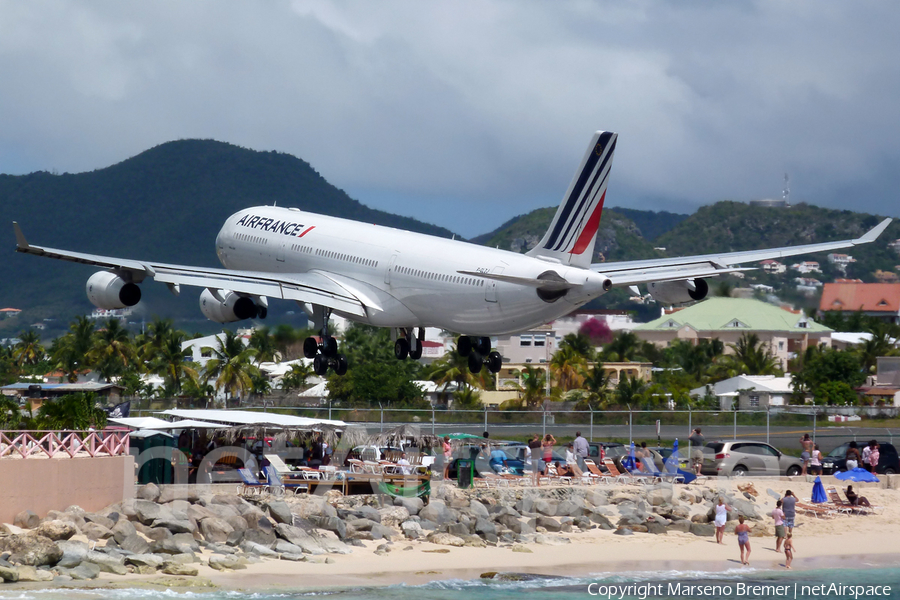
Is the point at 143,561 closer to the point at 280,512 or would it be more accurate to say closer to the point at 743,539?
the point at 280,512

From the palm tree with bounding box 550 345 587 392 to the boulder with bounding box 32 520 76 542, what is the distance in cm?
6438

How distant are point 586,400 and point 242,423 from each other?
4886 cm

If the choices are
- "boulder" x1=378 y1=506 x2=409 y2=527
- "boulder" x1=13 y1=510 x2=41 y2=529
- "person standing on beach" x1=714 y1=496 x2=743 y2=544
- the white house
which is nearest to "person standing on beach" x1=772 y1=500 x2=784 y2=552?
"person standing on beach" x1=714 y1=496 x2=743 y2=544

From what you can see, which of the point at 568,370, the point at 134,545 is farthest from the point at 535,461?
the point at 568,370

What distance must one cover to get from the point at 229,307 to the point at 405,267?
7204 millimetres

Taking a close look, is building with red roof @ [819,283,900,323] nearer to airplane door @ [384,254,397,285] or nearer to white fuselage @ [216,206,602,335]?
white fuselage @ [216,206,602,335]

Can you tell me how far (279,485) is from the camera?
3975cm

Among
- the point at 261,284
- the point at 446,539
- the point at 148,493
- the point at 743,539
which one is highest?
the point at 261,284

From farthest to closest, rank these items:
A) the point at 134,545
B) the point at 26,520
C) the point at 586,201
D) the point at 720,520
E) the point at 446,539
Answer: the point at 720,520 → the point at 446,539 → the point at 586,201 → the point at 134,545 → the point at 26,520

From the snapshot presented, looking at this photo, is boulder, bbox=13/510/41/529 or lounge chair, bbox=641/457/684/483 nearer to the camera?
boulder, bbox=13/510/41/529

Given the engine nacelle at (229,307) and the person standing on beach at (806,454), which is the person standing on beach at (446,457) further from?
the person standing on beach at (806,454)

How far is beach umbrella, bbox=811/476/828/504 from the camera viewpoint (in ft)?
148

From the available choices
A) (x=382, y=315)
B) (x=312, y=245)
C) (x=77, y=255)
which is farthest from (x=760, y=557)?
(x=77, y=255)

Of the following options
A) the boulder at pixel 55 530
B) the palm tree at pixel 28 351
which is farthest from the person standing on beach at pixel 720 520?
the palm tree at pixel 28 351
